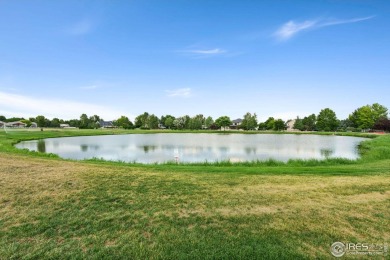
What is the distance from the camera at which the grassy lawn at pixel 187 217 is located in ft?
13.1

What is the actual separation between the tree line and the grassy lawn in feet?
276

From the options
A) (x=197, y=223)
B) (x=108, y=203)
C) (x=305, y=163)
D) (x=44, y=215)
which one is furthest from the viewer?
(x=305, y=163)

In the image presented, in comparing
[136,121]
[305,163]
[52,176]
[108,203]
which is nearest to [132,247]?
[108,203]

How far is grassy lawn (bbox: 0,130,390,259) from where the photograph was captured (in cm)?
401

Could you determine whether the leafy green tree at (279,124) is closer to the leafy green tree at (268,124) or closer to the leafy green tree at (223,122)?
the leafy green tree at (268,124)

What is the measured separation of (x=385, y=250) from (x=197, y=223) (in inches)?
140

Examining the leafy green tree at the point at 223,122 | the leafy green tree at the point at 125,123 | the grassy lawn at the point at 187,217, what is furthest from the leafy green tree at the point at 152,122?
the grassy lawn at the point at 187,217

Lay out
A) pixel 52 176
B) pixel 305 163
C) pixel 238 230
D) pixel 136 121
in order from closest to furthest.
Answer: pixel 238 230
pixel 52 176
pixel 305 163
pixel 136 121

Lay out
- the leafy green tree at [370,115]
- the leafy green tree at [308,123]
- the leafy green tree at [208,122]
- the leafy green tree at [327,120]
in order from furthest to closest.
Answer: the leafy green tree at [208,122]
the leafy green tree at [308,123]
the leafy green tree at [327,120]
the leafy green tree at [370,115]

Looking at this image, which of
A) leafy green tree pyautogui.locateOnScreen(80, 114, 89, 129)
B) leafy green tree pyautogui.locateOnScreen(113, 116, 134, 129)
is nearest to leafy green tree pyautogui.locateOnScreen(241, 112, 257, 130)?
leafy green tree pyautogui.locateOnScreen(113, 116, 134, 129)

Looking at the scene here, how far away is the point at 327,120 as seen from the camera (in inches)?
3578

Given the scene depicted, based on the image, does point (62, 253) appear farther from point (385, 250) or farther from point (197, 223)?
point (385, 250)

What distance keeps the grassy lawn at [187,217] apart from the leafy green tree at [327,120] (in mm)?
94995

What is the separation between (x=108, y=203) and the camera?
20.6 ft
